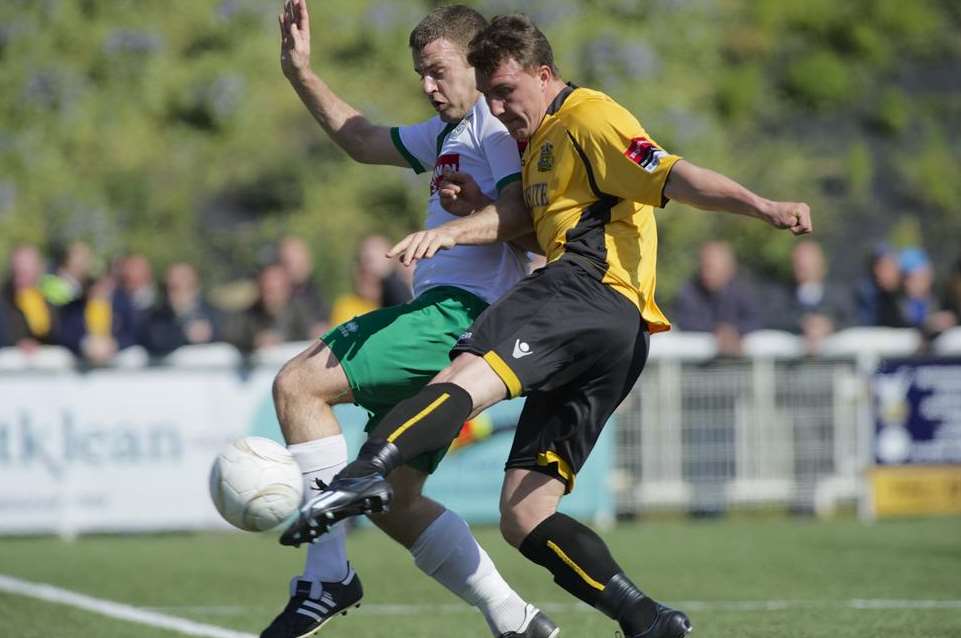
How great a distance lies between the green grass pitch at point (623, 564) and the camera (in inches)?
291

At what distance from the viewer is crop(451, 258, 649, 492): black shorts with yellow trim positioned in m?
5.64

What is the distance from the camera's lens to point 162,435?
12305 millimetres

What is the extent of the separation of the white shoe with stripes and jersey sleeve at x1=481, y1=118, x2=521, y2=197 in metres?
1.55

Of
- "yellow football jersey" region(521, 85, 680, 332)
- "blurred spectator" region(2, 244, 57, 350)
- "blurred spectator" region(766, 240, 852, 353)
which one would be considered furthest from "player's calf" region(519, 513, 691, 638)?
"blurred spectator" region(2, 244, 57, 350)

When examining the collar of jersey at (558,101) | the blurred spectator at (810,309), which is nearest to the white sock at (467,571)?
the collar of jersey at (558,101)

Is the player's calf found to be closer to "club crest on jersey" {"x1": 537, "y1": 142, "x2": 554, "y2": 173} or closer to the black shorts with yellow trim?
the black shorts with yellow trim

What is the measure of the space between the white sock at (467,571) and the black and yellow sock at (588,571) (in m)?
0.37

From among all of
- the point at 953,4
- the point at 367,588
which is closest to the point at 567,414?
the point at 367,588

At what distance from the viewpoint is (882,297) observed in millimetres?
13844

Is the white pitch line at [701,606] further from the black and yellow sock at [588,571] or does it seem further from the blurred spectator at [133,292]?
the blurred spectator at [133,292]

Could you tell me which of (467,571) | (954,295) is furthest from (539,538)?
(954,295)

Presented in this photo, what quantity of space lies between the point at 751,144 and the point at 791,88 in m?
2.58

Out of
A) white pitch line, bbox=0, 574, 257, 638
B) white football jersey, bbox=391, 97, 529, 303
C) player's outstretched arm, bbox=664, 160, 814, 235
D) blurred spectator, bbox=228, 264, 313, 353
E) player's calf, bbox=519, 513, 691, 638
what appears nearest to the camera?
player's outstretched arm, bbox=664, 160, 814, 235

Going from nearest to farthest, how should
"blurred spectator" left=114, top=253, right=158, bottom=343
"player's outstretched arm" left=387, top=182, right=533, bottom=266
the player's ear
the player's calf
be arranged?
"player's outstretched arm" left=387, top=182, right=533, bottom=266
the player's calf
the player's ear
"blurred spectator" left=114, top=253, right=158, bottom=343
